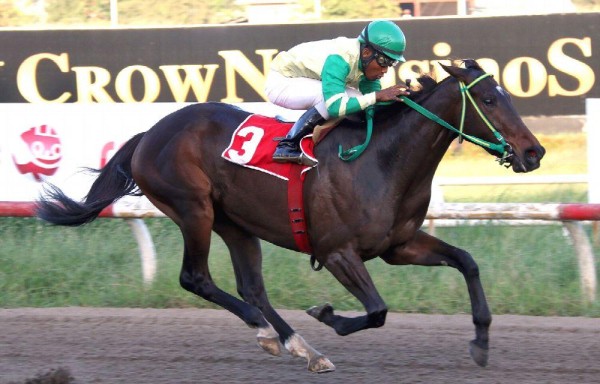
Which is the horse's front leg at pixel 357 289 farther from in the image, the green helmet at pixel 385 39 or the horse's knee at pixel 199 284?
the green helmet at pixel 385 39

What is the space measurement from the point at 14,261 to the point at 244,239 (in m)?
2.56

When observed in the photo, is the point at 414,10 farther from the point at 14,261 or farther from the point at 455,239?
the point at 14,261

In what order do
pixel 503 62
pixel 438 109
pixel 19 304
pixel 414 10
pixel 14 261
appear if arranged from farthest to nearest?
pixel 414 10
pixel 503 62
pixel 14 261
pixel 19 304
pixel 438 109

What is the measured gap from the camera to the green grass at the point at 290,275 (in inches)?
265

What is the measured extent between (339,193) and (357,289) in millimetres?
492

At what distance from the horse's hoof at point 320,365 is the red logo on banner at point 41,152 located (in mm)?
4580

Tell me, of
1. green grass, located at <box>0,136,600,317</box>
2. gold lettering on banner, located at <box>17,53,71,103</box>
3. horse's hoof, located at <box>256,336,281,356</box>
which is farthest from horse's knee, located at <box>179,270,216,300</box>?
gold lettering on banner, located at <box>17,53,71,103</box>

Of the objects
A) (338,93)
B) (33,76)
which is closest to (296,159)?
(338,93)

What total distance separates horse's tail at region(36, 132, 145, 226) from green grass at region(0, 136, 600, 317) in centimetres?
107

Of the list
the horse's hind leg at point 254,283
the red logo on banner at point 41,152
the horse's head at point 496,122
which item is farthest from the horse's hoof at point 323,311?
the red logo on banner at point 41,152

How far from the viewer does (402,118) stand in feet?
17.0

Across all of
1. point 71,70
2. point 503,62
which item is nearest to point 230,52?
point 71,70

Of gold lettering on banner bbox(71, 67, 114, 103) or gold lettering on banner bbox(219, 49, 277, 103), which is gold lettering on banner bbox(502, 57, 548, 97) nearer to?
gold lettering on banner bbox(219, 49, 277, 103)

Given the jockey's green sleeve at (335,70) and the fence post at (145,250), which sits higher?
the jockey's green sleeve at (335,70)
